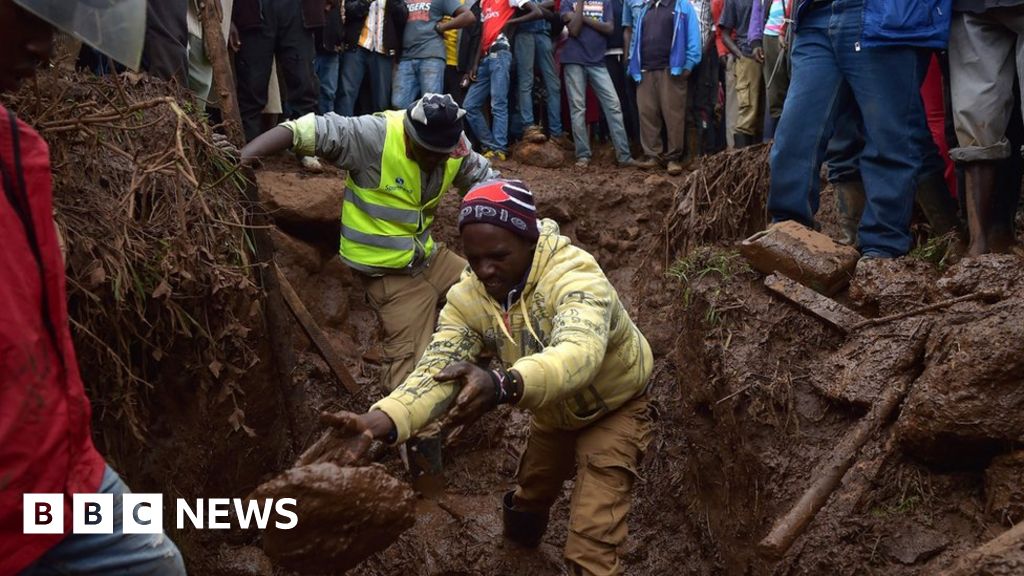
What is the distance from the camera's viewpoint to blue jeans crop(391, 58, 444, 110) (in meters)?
8.84

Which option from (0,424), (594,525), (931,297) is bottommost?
(594,525)

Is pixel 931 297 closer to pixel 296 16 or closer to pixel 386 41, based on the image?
pixel 296 16

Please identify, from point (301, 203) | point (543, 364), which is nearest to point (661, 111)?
point (301, 203)

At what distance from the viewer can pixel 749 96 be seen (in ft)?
29.6

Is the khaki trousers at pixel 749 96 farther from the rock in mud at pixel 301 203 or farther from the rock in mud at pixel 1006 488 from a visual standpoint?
the rock in mud at pixel 1006 488

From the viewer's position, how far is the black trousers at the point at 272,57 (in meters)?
7.21

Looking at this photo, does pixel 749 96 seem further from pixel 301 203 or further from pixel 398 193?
pixel 398 193

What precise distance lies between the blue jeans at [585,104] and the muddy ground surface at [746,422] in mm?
3092

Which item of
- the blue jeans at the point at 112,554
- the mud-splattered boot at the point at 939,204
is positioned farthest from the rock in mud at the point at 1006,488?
the blue jeans at the point at 112,554

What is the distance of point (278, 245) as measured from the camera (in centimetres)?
679

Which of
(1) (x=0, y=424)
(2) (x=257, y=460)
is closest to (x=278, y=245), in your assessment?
(2) (x=257, y=460)

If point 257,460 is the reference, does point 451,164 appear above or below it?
above

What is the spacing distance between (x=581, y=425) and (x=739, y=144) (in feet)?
19.8

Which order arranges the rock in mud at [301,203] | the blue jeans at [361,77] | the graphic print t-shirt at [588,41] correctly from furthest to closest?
the graphic print t-shirt at [588,41], the blue jeans at [361,77], the rock in mud at [301,203]
